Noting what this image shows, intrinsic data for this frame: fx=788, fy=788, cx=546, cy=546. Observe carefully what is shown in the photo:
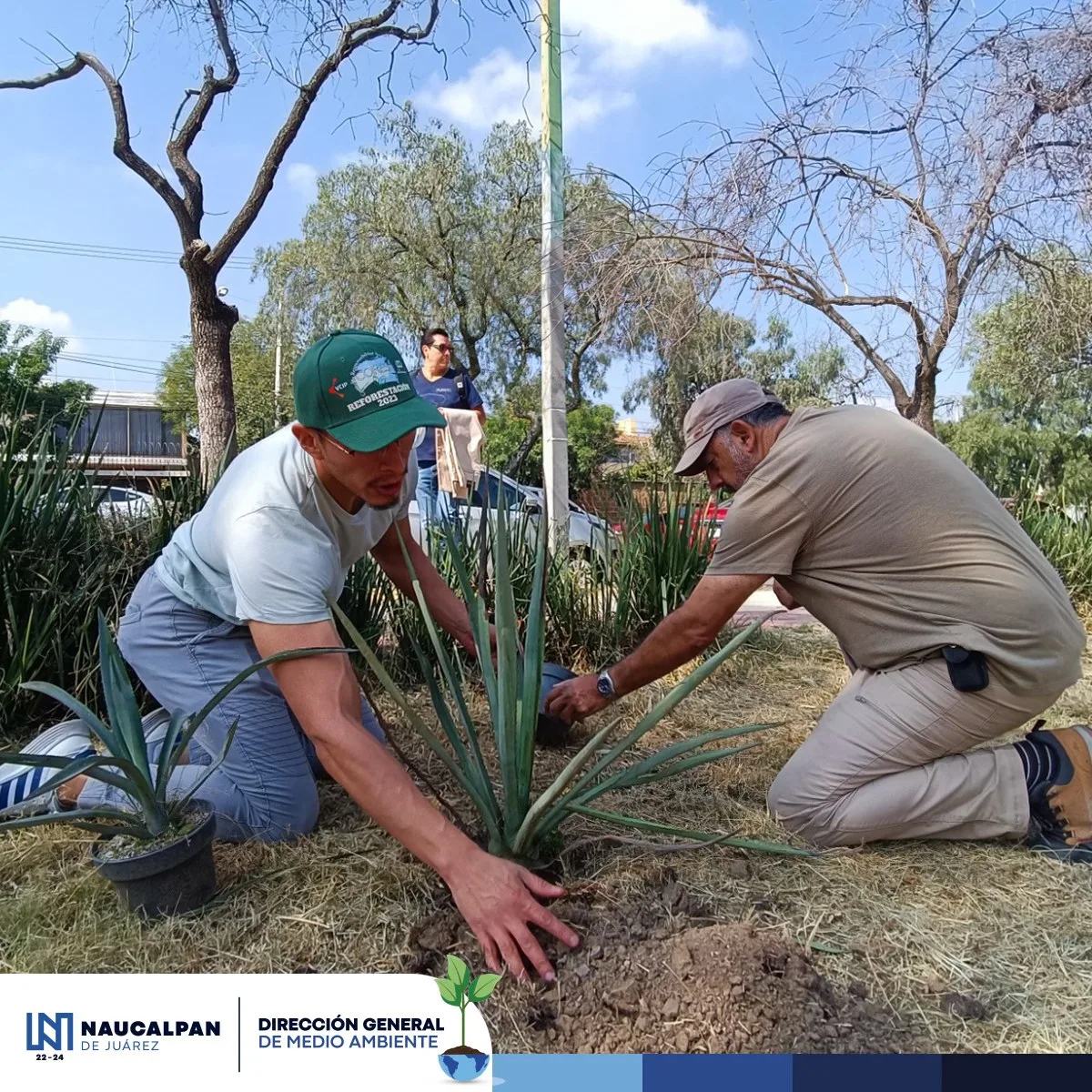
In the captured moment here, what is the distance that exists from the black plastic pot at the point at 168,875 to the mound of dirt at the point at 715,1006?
736mm

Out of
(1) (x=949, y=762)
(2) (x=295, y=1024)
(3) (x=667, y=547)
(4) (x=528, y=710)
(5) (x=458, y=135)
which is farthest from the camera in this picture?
(5) (x=458, y=135)

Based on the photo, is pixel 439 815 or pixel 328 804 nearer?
pixel 439 815

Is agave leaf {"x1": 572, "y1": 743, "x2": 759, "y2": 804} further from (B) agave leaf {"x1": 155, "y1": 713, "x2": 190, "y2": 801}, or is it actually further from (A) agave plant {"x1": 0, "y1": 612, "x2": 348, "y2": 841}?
(B) agave leaf {"x1": 155, "y1": 713, "x2": 190, "y2": 801}

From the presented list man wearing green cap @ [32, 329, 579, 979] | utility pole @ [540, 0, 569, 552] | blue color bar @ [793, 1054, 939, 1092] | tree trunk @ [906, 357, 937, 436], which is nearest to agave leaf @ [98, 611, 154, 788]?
man wearing green cap @ [32, 329, 579, 979]

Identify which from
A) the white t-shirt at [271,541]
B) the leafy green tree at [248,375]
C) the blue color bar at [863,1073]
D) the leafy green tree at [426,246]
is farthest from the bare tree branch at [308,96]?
the leafy green tree at [248,375]

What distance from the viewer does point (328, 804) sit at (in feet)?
7.01

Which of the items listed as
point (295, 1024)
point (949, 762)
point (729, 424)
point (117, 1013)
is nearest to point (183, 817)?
point (117, 1013)

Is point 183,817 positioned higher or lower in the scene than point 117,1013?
higher

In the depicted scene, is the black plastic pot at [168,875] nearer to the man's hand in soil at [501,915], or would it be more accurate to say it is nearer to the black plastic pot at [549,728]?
the man's hand in soil at [501,915]

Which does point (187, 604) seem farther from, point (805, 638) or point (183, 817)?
point (805, 638)

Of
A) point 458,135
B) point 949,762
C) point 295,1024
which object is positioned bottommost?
point 295,1024

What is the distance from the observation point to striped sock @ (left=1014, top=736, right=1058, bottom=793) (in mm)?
1954

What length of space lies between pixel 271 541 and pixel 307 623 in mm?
186

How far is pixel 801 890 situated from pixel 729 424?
1.16 metres
